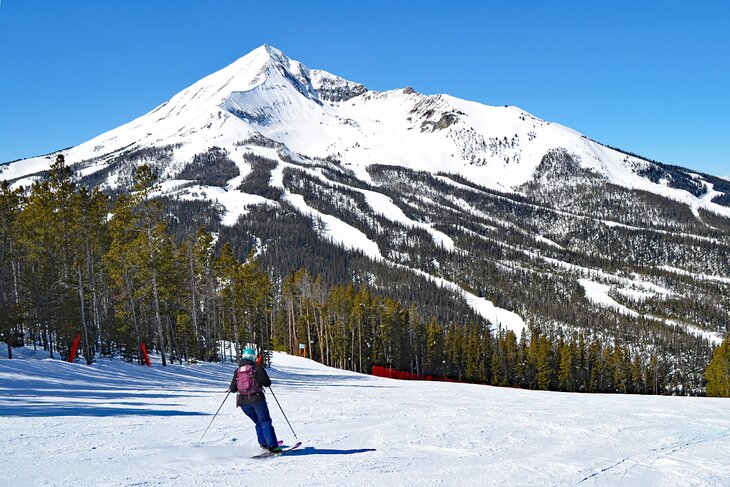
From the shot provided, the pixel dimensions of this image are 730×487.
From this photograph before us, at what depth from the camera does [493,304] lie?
187 m

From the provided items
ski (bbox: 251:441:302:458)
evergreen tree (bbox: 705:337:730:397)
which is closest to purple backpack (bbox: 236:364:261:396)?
ski (bbox: 251:441:302:458)

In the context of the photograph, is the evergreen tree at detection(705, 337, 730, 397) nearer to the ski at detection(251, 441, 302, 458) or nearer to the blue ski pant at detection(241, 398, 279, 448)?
the ski at detection(251, 441, 302, 458)

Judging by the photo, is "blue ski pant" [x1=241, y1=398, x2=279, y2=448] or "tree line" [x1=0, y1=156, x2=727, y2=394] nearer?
"blue ski pant" [x1=241, y1=398, x2=279, y2=448]

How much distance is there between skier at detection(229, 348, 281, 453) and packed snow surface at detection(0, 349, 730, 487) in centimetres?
42

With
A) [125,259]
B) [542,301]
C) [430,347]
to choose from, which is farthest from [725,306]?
[125,259]

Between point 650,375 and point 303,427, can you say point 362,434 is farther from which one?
point 650,375

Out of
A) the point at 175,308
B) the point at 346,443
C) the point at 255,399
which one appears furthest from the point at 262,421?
the point at 175,308

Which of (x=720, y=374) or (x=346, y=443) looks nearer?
(x=346, y=443)

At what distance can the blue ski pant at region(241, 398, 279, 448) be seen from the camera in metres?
8.98

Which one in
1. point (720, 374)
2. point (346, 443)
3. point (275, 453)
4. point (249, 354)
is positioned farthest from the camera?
point (720, 374)

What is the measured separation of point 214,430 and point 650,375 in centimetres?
11676

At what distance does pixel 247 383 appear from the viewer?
9023 mm

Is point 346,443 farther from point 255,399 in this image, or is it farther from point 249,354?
→ point 249,354

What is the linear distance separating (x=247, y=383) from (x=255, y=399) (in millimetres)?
316
